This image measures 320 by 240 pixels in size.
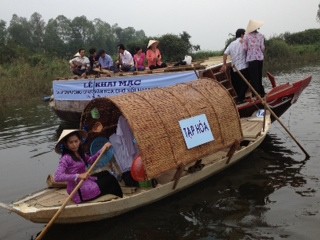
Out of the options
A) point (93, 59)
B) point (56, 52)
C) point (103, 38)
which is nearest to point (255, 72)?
point (93, 59)

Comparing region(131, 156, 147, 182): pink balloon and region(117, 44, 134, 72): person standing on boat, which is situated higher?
region(117, 44, 134, 72): person standing on boat

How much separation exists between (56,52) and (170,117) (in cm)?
4308

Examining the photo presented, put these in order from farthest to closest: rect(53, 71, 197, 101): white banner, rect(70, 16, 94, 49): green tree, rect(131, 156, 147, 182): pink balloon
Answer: rect(70, 16, 94, 49): green tree → rect(53, 71, 197, 101): white banner → rect(131, 156, 147, 182): pink balloon

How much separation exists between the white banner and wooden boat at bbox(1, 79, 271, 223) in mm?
3753

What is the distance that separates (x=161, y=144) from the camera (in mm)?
6152

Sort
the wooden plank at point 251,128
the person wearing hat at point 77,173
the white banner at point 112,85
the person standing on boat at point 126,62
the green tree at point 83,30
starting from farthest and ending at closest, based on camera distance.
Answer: the green tree at point 83,30 → the person standing on boat at point 126,62 → the white banner at point 112,85 → the wooden plank at point 251,128 → the person wearing hat at point 77,173

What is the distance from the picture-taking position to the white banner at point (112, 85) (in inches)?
450

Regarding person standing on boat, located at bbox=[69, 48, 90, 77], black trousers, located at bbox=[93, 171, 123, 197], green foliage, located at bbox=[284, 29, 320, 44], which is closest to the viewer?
black trousers, located at bbox=[93, 171, 123, 197]

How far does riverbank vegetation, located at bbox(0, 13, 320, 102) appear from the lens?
22.2m

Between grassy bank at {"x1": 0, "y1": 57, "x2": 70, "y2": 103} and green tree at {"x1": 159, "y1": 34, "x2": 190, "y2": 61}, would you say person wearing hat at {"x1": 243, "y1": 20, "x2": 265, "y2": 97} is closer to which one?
grassy bank at {"x1": 0, "y1": 57, "x2": 70, "y2": 103}

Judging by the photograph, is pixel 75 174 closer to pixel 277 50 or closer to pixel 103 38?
pixel 277 50

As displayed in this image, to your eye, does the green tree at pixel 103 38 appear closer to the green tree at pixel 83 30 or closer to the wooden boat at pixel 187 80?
the green tree at pixel 83 30

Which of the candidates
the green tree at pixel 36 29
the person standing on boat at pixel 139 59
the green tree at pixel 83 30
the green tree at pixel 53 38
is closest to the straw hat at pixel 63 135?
the person standing on boat at pixel 139 59

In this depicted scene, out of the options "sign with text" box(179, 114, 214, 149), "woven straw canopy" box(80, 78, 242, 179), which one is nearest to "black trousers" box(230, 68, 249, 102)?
"woven straw canopy" box(80, 78, 242, 179)
